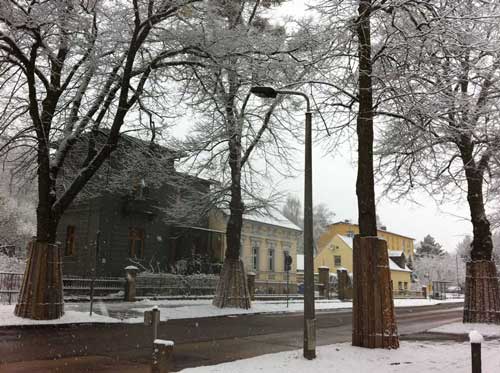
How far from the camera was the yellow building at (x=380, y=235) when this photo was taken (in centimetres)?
8414

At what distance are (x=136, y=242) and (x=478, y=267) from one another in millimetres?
23060

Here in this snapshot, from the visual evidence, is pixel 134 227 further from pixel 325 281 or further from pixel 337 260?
pixel 337 260

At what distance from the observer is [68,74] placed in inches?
664

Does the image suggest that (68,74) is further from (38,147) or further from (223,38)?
(223,38)

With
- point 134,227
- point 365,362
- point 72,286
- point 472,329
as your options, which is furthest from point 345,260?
point 365,362

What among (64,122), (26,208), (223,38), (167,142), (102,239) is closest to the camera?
(223,38)

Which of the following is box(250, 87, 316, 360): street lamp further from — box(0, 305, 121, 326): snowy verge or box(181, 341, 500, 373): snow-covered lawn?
box(0, 305, 121, 326): snowy verge

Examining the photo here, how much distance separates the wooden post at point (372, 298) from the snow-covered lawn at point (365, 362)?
11.4 inches

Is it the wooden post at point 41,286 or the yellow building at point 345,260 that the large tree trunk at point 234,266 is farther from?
the yellow building at point 345,260

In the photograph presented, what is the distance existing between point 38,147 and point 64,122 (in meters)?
1.48

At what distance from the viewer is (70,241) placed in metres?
32.2

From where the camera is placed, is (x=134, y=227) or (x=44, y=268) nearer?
(x=44, y=268)

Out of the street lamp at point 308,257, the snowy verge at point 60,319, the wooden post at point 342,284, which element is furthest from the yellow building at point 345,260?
the street lamp at point 308,257

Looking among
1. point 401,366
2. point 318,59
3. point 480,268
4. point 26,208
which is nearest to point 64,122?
point 318,59
